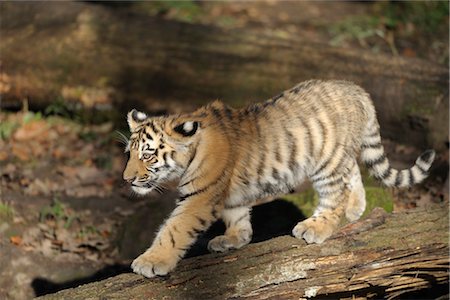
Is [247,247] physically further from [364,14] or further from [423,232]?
[364,14]

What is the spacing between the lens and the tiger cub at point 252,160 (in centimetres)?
501

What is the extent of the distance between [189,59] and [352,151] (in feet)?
12.8

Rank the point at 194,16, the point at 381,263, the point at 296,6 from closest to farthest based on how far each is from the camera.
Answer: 1. the point at 381,263
2. the point at 194,16
3. the point at 296,6

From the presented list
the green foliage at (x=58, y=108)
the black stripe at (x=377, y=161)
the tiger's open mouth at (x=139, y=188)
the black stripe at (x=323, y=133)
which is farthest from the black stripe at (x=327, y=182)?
the green foliage at (x=58, y=108)

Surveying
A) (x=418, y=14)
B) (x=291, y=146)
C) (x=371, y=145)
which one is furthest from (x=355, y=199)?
(x=418, y=14)

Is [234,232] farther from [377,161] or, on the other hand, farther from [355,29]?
[355,29]

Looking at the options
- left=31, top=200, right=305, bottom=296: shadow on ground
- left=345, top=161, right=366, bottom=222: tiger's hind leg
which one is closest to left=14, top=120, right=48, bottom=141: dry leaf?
left=31, top=200, right=305, bottom=296: shadow on ground

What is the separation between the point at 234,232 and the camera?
5.69m

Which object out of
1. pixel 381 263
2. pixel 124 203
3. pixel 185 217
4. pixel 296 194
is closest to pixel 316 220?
pixel 381 263

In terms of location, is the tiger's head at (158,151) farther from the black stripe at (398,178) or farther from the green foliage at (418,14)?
the green foliage at (418,14)

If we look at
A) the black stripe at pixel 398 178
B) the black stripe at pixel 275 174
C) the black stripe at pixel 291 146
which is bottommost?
the black stripe at pixel 398 178

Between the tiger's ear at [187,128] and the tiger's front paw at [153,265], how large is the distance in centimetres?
86

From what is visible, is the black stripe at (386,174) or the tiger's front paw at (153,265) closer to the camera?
the tiger's front paw at (153,265)

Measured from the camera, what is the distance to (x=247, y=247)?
504cm
